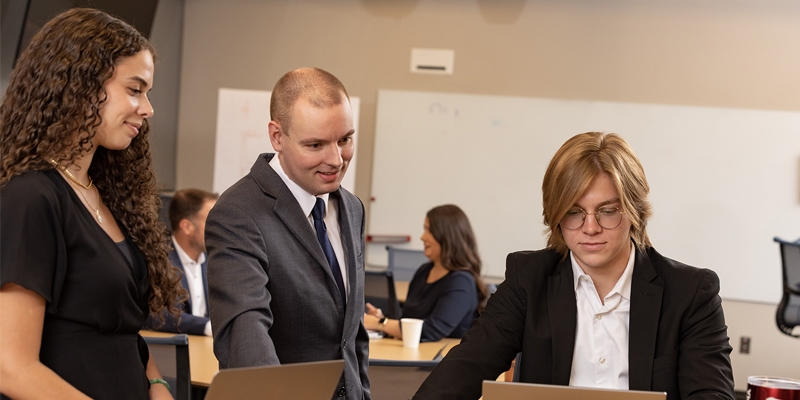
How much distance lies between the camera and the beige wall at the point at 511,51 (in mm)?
5836

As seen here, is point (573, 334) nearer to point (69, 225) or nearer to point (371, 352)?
point (69, 225)

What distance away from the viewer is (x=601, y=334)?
173 centimetres

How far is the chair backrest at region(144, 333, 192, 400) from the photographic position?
7.55ft

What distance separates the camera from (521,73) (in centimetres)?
607

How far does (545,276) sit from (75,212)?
1.03 metres

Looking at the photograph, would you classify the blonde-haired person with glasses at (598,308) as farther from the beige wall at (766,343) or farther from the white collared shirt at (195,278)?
the beige wall at (766,343)

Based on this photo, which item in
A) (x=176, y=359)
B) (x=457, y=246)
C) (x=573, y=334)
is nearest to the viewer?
(x=573, y=334)

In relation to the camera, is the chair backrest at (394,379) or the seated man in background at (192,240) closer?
the chair backrest at (394,379)

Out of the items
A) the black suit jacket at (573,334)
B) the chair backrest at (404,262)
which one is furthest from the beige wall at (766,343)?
the black suit jacket at (573,334)

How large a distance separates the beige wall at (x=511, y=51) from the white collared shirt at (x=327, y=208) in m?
4.42

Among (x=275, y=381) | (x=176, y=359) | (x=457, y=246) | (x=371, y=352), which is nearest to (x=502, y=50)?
(x=457, y=246)

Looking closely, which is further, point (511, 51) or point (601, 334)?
point (511, 51)

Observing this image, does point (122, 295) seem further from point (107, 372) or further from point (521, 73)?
point (521, 73)

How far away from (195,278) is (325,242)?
232 centimetres
